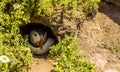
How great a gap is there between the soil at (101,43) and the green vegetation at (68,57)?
0.15 metres

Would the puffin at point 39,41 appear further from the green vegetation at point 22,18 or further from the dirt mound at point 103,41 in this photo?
the dirt mound at point 103,41

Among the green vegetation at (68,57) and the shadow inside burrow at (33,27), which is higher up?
the shadow inside burrow at (33,27)

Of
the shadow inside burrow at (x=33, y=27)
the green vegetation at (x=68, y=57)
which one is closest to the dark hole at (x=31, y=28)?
the shadow inside burrow at (x=33, y=27)

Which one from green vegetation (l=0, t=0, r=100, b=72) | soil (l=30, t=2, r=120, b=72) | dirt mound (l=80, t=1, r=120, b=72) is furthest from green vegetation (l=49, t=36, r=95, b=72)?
dirt mound (l=80, t=1, r=120, b=72)

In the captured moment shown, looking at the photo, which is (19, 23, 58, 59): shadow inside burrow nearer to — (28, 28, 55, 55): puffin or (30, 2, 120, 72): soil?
(28, 28, 55, 55): puffin

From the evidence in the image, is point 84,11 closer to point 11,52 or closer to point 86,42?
point 86,42

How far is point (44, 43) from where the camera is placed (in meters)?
4.55

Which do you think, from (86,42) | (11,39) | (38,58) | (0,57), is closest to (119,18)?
(86,42)

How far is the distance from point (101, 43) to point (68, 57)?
765 millimetres

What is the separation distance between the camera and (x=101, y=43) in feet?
15.8

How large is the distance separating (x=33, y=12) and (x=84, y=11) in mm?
774

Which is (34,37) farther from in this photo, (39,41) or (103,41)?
(103,41)

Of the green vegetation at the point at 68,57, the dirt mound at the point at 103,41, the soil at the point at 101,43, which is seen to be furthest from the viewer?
the dirt mound at the point at 103,41

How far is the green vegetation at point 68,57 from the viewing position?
13.5 feet
